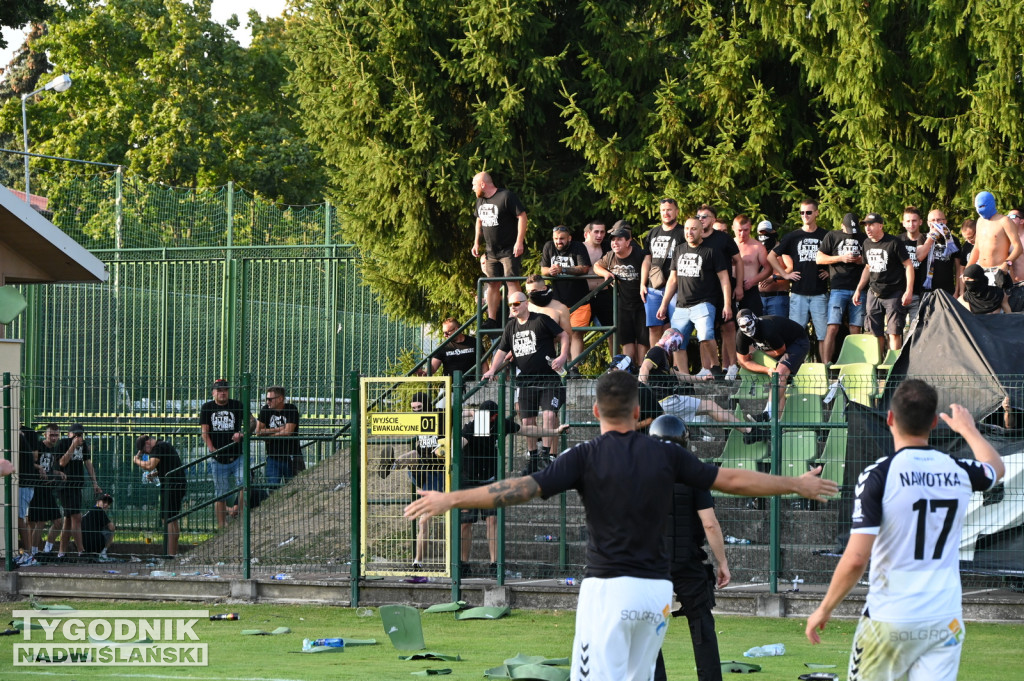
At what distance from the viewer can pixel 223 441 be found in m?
15.6

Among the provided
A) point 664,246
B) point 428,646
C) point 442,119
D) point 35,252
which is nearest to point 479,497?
point 428,646

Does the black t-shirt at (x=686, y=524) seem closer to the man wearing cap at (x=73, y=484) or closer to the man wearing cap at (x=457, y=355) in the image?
the man wearing cap at (x=73, y=484)

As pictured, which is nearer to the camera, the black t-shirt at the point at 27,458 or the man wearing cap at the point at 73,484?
the man wearing cap at the point at 73,484

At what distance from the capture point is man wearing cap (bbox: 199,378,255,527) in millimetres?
15086

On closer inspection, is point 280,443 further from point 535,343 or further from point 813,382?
point 813,382

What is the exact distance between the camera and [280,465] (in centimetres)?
1429

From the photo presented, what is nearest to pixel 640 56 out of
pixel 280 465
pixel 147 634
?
pixel 280 465

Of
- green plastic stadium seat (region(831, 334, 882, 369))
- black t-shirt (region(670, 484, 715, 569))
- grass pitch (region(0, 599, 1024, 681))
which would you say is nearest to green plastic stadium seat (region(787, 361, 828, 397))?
green plastic stadium seat (region(831, 334, 882, 369))

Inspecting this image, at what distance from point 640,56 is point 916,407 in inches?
566

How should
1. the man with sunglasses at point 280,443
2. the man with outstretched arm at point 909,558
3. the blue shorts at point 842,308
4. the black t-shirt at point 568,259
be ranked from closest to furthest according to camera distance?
1. the man with outstretched arm at point 909,558
2. the man with sunglasses at point 280,443
3. the blue shorts at point 842,308
4. the black t-shirt at point 568,259

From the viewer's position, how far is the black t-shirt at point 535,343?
14.2 metres

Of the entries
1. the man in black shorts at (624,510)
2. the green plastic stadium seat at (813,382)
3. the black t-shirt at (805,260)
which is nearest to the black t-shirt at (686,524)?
the man in black shorts at (624,510)

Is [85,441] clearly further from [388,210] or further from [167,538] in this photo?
[388,210]

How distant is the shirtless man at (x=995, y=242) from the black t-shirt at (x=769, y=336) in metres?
2.10
